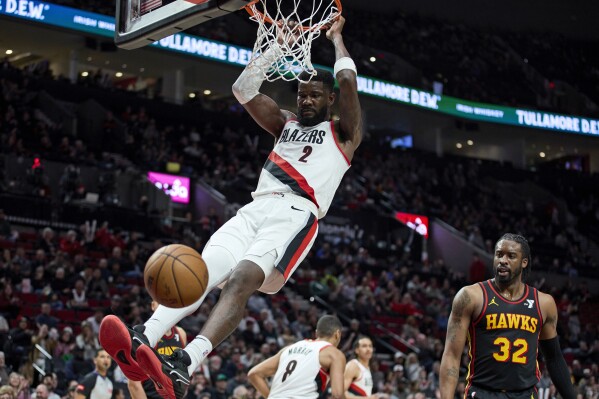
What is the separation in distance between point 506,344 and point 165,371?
2790 millimetres

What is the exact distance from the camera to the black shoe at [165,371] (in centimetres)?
515

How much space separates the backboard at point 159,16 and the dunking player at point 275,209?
755mm

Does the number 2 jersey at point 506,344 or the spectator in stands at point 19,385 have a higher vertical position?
the number 2 jersey at point 506,344

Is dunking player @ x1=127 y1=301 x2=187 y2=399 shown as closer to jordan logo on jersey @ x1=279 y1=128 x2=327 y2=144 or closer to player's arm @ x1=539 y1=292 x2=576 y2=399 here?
jordan logo on jersey @ x1=279 y1=128 x2=327 y2=144

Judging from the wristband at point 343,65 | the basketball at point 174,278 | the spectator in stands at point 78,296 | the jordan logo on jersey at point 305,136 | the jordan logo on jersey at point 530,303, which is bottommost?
the spectator in stands at point 78,296

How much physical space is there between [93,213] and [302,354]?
44.7 feet

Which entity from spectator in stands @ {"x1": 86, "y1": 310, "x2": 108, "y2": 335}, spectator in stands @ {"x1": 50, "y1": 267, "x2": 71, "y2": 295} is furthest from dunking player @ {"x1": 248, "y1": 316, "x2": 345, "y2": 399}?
spectator in stands @ {"x1": 50, "y1": 267, "x2": 71, "y2": 295}

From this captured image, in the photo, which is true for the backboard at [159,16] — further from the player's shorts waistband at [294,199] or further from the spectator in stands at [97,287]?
the spectator in stands at [97,287]

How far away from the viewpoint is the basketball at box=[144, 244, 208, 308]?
5301mm

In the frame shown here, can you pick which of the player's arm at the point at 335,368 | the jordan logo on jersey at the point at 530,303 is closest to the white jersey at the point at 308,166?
the jordan logo on jersey at the point at 530,303

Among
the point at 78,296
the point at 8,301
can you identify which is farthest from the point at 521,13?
the point at 8,301

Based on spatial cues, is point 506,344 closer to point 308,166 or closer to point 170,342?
point 308,166

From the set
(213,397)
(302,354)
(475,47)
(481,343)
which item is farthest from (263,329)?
(475,47)

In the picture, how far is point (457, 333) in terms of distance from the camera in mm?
6734
